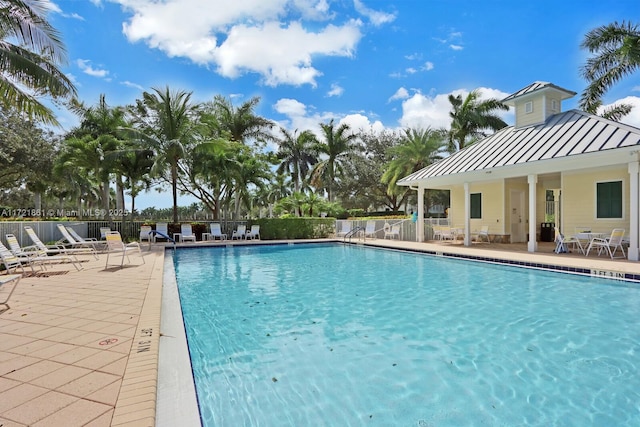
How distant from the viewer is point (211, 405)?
3.02 m

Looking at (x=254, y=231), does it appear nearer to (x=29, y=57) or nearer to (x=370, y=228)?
(x=370, y=228)

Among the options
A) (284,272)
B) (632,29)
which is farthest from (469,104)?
(284,272)

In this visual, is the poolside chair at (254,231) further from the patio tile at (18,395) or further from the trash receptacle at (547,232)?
the patio tile at (18,395)

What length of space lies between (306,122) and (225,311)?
29702 millimetres

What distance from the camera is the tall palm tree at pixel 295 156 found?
34594 millimetres

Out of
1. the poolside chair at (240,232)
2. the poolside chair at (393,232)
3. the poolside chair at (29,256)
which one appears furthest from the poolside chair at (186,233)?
the poolside chair at (393,232)

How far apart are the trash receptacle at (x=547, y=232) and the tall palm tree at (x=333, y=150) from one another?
18257 mm

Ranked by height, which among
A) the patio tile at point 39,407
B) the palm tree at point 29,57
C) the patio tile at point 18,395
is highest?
the palm tree at point 29,57

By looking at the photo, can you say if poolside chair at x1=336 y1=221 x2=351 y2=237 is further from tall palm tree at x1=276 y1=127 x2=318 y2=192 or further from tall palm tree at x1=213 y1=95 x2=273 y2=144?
tall palm tree at x1=276 y1=127 x2=318 y2=192

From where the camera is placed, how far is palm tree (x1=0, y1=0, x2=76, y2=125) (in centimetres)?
895

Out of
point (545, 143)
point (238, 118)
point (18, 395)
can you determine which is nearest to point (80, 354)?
point (18, 395)

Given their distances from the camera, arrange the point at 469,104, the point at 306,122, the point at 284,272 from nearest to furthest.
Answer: the point at 284,272 < the point at 469,104 < the point at 306,122

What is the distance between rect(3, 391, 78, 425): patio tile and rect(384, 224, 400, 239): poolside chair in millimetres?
16099

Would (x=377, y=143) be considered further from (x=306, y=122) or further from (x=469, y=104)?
(x=469, y=104)
